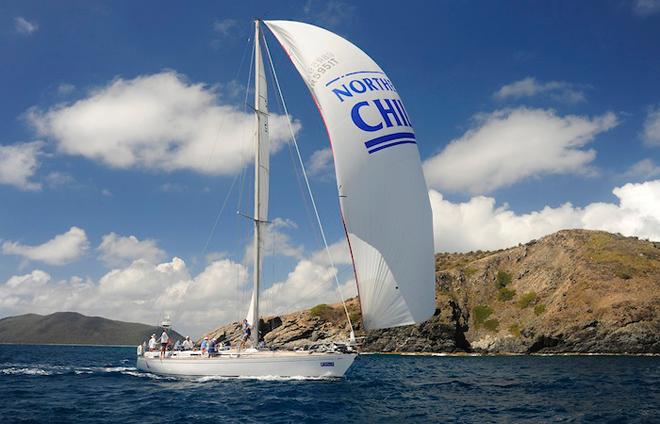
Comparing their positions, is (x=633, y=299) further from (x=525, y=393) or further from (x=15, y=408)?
(x=15, y=408)

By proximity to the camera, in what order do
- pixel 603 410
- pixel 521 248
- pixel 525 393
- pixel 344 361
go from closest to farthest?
pixel 603 410 < pixel 525 393 < pixel 344 361 < pixel 521 248

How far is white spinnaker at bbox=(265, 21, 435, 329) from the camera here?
66.0 feet

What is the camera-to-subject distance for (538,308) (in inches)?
3243

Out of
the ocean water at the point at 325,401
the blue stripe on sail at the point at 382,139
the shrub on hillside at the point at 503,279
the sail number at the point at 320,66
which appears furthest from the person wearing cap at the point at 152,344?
the shrub on hillside at the point at 503,279

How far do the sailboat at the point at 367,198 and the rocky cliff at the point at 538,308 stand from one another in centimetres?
5907

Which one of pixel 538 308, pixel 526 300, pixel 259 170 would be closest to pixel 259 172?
pixel 259 170

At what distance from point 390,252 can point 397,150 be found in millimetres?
4746

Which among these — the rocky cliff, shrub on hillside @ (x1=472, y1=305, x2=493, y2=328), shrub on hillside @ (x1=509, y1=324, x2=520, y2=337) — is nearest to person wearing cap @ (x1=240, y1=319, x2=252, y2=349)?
the rocky cliff

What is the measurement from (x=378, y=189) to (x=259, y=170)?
30.2ft

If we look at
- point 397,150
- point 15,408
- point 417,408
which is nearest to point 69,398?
point 15,408

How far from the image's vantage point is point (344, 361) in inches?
925

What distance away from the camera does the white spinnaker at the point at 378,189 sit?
20.1m

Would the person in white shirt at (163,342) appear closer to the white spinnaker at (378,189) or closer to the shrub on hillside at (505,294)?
the white spinnaker at (378,189)

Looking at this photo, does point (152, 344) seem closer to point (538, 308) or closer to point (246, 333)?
point (246, 333)
